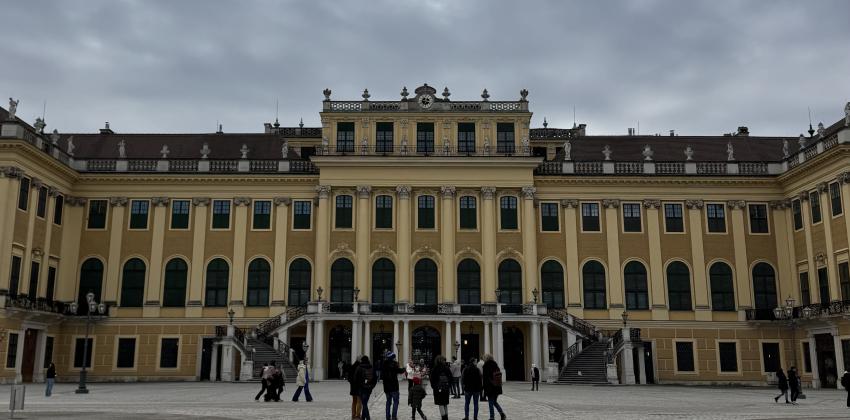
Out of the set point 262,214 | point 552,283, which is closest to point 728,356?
point 552,283

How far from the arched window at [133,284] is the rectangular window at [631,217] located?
101 ft

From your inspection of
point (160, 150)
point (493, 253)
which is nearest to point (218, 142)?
point (160, 150)

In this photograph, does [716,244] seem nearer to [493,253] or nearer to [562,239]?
[562,239]

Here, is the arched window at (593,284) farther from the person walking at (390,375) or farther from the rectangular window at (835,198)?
the person walking at (390,375)

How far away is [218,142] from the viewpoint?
2286 inches

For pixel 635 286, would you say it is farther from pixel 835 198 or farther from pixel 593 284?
pixel 835 198

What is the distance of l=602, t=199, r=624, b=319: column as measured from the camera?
50.6m

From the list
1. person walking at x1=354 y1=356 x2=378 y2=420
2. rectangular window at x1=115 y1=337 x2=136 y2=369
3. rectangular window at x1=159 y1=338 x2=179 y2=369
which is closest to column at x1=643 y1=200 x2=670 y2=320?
rectangular window at x1=159 y1=338 x2=179 y2=369

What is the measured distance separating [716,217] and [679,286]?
16.9 feet

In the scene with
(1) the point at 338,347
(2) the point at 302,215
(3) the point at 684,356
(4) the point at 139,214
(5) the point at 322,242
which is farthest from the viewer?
(2) the point at 302,215

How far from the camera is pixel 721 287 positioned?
51.2 meters

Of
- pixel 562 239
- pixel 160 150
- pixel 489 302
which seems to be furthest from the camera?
pixel 160 150

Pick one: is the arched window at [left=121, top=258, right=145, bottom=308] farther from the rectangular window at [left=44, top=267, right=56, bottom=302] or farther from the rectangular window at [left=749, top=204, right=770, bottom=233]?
the rectangular window at [left=749, top=204, right=770, bottom=233]

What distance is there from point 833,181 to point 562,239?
15838 mm
